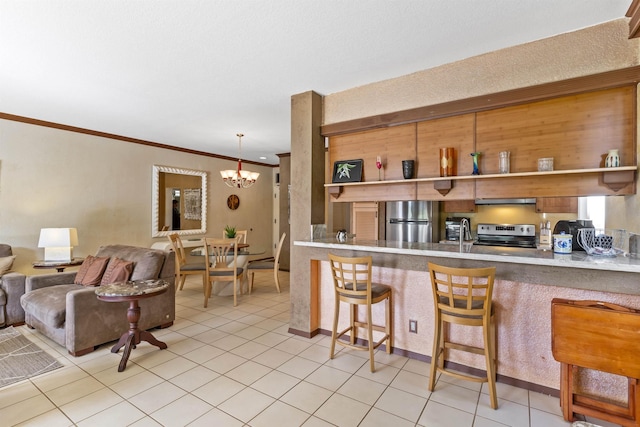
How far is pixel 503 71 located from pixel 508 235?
9.64ft

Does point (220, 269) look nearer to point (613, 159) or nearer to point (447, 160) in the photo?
point (447, 160)

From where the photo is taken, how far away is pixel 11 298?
141 inches

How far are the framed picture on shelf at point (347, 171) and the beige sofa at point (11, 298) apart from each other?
3888 millimetres

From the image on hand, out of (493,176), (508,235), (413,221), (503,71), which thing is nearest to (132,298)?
(493,176)

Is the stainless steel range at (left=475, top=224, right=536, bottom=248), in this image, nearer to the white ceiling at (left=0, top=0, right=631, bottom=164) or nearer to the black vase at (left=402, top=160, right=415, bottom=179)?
the black vase at (left=402, top=160, right=415, bottom=179)

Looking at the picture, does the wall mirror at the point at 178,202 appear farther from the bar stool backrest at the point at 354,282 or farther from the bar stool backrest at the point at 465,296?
the bar stool backrest at the point at 465,296

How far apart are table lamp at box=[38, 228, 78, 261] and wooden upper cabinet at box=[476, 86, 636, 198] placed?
512 centimetres

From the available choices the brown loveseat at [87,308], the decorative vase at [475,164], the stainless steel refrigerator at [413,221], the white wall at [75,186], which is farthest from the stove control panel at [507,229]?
the white wall at [75,186]

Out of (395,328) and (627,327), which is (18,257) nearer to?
(395,328)

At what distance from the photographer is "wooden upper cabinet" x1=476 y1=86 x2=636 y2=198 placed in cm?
231

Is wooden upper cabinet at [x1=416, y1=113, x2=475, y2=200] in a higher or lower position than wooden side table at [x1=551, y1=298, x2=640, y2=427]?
higher

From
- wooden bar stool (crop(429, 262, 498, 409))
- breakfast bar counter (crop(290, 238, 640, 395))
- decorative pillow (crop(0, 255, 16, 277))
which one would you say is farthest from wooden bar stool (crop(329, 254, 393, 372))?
decorative pillow (crop(0, 255, 16, 277))

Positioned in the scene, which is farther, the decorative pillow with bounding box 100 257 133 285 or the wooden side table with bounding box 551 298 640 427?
the decorative pillow with bounding box 100 257 133 285

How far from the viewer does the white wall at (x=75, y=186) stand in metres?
4.24
